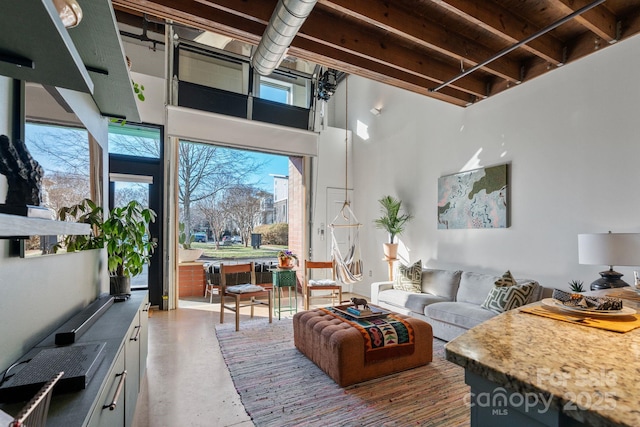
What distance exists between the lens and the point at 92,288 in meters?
2.24

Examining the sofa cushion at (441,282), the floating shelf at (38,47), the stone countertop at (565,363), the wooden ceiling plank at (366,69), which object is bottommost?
the sofa cushion at (441,282)

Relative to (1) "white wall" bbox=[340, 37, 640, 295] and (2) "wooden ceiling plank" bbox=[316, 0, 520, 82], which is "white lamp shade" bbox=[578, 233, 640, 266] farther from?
(2) "wooden ceiling plank" bbox=[316, 0, 520, 82]

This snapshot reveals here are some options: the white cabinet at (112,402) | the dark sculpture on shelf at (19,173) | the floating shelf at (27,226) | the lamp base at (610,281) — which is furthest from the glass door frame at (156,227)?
the lamp base at (610,281)

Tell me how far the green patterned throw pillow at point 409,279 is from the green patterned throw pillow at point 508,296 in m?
1.09

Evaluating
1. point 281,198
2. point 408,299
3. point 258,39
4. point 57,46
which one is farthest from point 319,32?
point 281,198

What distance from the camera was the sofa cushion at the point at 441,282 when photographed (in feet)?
12.8

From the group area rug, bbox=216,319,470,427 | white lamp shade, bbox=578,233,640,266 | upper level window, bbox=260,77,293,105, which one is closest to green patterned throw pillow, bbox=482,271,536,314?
white lamp shade, bbox=578,233,640,266

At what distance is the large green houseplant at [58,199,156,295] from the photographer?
1.90 m

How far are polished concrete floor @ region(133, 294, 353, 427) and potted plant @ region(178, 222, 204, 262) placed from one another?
4.27ft

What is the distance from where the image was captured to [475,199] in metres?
3.94

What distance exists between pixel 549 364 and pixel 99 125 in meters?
2.86

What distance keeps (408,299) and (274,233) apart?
2.91m

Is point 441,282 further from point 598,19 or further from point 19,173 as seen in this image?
point 19,173

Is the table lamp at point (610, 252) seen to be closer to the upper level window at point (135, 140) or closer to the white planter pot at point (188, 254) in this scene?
the white planter pot at point (188, 254)
